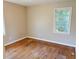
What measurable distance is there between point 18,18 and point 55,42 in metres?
2.60

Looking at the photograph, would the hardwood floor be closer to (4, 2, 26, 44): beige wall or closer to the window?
(4, 2, 26, 44): beige wall

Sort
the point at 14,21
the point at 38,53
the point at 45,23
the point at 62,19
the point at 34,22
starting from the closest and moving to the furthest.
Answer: the point at 38,53 → the point at 62,19 → the point at 14,21 → the point at 45,23 → the point at 34,22

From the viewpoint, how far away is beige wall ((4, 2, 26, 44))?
13.3 ft

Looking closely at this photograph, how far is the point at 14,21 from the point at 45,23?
1.79 metres

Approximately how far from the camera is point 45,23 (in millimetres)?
4961

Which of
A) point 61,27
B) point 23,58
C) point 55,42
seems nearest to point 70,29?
point 61,27

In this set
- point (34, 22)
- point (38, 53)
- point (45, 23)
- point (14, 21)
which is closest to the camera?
point (38, 53)

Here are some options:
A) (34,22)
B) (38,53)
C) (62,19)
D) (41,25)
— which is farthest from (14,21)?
(62,19)

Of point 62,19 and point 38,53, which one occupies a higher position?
point 62,19

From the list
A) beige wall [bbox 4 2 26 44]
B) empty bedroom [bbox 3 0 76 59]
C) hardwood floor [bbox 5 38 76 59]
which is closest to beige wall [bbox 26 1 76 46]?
empty bedroom [bbox 3 0 76 59]

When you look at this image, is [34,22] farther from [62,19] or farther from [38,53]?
[38,53]

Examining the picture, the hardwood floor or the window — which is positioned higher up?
the window

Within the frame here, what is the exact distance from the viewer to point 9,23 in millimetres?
4223

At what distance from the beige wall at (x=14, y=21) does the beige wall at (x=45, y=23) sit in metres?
0.47
